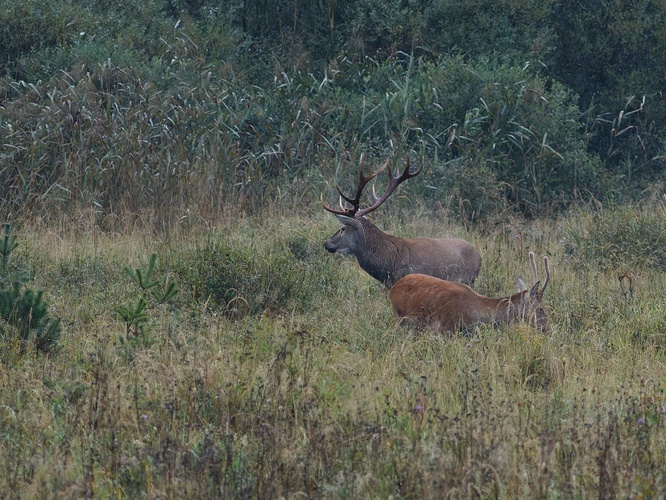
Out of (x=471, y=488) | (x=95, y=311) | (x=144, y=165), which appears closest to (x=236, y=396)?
(x=471, y=488)

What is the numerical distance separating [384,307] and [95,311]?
86.6 inches

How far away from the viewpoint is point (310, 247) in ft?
33.2

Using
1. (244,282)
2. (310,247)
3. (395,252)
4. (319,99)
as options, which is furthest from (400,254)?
A: (319,99)

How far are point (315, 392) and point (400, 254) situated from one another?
4153mm

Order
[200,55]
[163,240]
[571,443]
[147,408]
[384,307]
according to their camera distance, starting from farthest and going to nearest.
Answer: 1. [200,55]
2. [163,240]
3. [384,307]
4. [147,408]
5. [571,443]

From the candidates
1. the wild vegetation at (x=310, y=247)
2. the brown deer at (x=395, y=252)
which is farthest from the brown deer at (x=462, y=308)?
the brown deer at (x=395, y=252)

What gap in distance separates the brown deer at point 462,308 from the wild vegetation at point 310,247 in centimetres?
12

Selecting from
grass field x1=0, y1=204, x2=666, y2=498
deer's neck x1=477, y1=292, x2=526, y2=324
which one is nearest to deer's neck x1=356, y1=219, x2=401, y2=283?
grass field x1=0, y1=204, x2=666, y2=498

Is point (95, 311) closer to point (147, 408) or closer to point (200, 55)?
point (147, 408)

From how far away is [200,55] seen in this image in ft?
52.7

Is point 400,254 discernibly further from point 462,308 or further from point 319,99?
point 319,99

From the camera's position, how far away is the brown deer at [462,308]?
668cm

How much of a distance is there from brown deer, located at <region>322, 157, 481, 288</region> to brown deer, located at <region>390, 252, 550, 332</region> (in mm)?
1991

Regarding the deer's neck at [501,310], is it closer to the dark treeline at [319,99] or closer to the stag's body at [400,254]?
the stag's body at [400,254]
